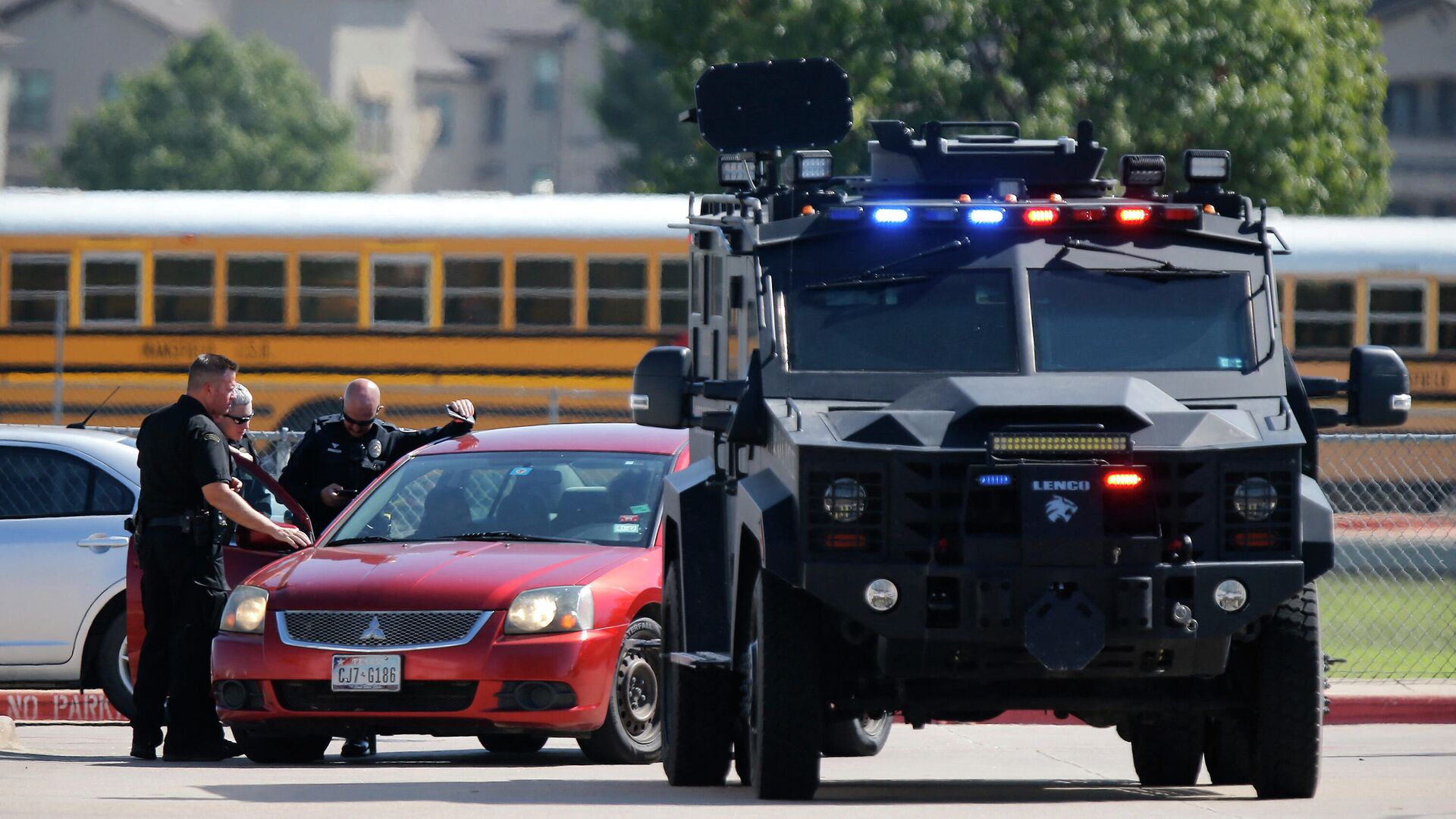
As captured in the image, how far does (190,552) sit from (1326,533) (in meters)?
5.25

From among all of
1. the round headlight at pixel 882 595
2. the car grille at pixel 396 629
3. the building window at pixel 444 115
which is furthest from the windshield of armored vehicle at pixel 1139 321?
the building window at pixel 444 115

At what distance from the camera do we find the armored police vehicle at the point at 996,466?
25.3 feet

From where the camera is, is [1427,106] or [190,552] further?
[1427,106]

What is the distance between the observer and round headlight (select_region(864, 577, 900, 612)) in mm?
7699

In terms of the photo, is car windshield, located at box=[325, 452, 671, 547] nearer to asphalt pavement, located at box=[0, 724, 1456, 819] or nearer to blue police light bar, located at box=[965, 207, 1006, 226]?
asphalt pavement, located at box=[0, 724, 1456, 819]

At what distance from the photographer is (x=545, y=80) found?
311ft

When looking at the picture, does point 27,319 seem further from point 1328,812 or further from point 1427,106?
point 1427,106

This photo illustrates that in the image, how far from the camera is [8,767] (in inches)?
395

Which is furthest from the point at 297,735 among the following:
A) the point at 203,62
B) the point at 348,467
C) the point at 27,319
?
the point at 203,62

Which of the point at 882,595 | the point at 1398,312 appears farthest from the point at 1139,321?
the point at 1398,312

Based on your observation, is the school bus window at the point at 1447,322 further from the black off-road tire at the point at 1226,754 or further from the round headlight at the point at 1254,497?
the round headlight at the point at 1254,497

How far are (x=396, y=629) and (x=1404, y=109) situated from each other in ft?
222

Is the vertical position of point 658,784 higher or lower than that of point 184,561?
lower

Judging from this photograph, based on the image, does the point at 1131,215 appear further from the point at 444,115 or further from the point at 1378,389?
the point at 444,115
